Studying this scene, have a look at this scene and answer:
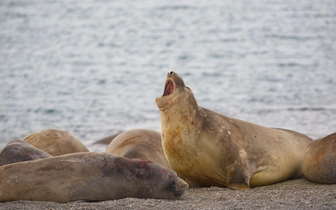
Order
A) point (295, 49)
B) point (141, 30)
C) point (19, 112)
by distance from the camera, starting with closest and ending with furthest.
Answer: point (19, 112) < point (295, 49) < point (141, 30)

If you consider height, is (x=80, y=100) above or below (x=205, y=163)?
below

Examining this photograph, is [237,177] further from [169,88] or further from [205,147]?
[169,88]

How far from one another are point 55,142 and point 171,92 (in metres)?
2.10

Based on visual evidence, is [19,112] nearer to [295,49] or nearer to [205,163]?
[205,163]

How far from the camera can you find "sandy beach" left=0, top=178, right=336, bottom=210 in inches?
231

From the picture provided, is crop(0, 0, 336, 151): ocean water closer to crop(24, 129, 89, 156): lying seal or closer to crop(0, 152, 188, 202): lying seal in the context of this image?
crop(24, 129, 89, 156): lying seal

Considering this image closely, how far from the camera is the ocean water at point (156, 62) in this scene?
617 inches

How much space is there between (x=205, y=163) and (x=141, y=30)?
29.7 metres

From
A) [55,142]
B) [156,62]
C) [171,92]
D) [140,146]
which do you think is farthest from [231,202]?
[156,62]

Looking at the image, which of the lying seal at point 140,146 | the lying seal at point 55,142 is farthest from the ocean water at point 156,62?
the lying seal at point 140,146

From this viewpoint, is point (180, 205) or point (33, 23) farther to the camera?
point (33, 23)

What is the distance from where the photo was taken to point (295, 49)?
27734mm

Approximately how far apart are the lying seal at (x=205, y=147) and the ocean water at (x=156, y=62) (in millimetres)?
4793

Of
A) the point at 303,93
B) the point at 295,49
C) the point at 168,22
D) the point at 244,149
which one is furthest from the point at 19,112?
the point at 168,22
